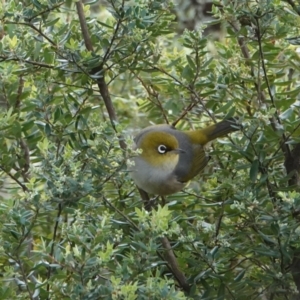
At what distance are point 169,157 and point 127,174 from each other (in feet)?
2.79

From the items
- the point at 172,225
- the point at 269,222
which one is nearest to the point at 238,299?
the point at 269,222

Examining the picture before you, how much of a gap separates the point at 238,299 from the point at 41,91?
71cm

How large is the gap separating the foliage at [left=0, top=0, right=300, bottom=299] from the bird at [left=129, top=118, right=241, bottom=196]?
0.33 m

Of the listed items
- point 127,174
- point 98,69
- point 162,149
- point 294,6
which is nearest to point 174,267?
point 127,174

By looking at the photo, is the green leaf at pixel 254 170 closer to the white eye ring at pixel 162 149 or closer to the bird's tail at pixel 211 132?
the bird's tail at pixel 211 132

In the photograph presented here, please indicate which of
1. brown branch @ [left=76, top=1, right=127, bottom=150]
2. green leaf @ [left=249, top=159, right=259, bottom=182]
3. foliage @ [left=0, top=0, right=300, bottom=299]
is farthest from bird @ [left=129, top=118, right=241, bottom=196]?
green leaf @ [left=249, top=159, right=259, bottom=182]

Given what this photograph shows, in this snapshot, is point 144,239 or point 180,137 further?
point 180,137

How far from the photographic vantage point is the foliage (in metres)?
1.48

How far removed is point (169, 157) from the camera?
2.68 m

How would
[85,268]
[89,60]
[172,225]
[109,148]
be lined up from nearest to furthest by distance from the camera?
[85,268] < [172,225] < [109,148] < [89,60]

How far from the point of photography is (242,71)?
1990 mm

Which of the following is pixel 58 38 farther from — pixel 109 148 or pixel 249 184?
pixel 249 184

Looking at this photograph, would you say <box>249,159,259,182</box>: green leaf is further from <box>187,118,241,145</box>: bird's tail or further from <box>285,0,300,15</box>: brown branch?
<box>285,0,300,15</box>: brown branch

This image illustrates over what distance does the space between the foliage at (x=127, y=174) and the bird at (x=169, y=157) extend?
333 millimetres
